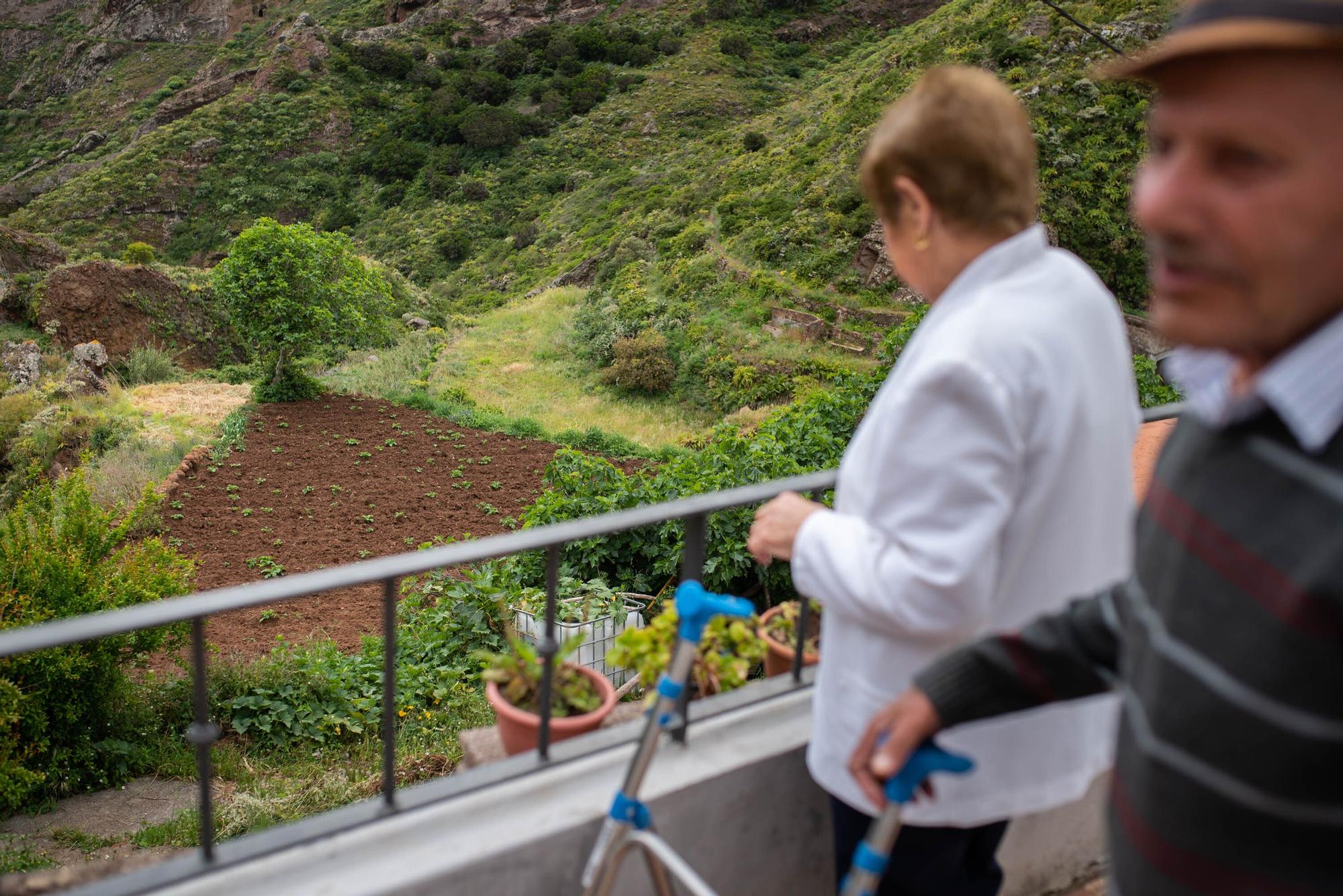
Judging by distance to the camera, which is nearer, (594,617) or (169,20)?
(594,617)

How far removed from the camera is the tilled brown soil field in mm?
8820

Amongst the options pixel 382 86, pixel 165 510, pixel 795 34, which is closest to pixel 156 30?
pixel 382 86

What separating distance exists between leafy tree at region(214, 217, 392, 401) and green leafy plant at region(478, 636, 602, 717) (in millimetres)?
16523

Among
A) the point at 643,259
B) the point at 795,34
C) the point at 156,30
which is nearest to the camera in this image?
the point at 643,259

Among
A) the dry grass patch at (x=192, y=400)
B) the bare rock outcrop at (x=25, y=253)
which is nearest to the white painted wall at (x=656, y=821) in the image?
the dry grass patch at (x=192, y=400)

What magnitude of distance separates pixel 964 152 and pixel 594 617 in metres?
4.25

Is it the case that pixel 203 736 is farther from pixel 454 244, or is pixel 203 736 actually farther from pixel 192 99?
pixel 192 99

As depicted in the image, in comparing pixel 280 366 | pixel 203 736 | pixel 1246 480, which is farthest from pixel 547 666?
pixel 280 366

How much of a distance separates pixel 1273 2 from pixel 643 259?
28671 millimetres

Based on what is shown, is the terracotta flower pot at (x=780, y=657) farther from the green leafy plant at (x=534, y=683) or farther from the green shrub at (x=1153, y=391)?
the green shrub at (x=1153, y=391)

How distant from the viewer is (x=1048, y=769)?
145cm

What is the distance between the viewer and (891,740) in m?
1.13

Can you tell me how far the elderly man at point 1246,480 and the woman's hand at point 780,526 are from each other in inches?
22.2

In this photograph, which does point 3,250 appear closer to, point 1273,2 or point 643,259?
point 643,259
